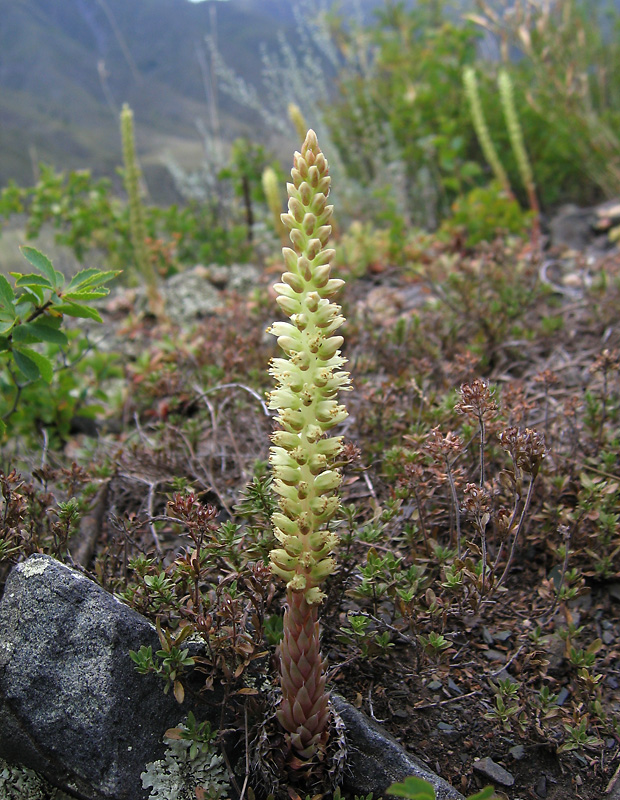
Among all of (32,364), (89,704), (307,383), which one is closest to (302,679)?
(89,704)

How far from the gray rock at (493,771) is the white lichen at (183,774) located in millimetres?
657

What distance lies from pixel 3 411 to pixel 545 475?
2.87 meters

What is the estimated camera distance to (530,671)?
5.88ft

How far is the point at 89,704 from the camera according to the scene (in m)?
1.48

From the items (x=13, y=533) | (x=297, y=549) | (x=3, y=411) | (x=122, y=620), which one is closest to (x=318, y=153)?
(x=297, y=549)

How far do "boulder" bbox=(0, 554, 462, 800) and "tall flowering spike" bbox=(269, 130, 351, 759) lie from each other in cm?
24

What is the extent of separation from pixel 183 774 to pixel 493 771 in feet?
2.61

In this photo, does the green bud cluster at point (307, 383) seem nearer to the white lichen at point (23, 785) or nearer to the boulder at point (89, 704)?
the boulder at point (89, 704)

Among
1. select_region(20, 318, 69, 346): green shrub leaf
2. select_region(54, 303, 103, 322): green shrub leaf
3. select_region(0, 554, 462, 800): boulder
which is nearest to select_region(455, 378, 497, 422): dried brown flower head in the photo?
select_region(0, 554, 462, 800): boulder

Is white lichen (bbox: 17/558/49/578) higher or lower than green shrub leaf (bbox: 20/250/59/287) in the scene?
lower

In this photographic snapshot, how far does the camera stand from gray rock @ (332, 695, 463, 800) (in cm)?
144

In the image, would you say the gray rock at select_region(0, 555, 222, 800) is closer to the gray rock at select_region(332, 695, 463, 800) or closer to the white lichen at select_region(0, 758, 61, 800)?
the white lichen at select_region(0, 758, 61, 800)

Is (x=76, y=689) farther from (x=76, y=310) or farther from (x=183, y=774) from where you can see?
(x=76, y=310)

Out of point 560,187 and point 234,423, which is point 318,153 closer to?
point 234,423
